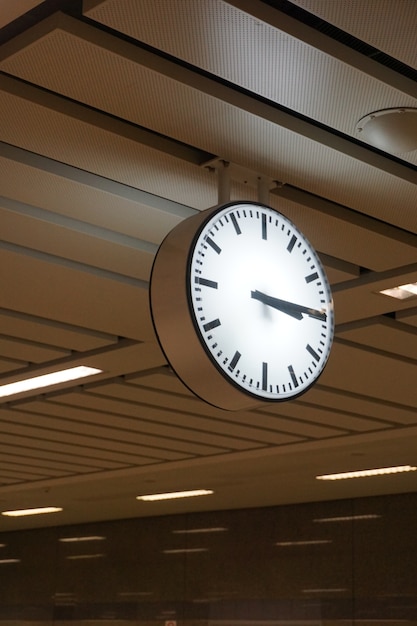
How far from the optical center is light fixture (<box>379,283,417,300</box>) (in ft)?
17.7

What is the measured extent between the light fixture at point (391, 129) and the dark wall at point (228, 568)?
8.63 m

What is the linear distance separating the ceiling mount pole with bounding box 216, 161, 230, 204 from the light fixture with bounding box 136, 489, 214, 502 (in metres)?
8.68

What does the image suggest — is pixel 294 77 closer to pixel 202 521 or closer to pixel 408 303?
pixel 408 303

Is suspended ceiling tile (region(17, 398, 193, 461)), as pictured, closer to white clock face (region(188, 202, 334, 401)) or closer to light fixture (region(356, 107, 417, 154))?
light fixture (region(356, 107, 417, 154))

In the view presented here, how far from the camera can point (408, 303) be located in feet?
18.7

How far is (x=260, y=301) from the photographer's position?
3334 mm

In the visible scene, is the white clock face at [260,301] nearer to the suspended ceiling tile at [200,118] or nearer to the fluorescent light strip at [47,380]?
the suspended ceiling tile at [200,118]

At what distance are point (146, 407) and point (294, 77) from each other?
5.04 m

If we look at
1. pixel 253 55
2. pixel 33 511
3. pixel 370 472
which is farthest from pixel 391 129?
pixel 33 511

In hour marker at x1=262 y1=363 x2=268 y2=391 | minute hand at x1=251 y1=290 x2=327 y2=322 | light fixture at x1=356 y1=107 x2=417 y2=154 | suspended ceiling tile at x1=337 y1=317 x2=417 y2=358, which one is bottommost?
hour marker at x1=262 y1=363 x2=268 y2=391

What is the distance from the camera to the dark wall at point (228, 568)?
12.0m

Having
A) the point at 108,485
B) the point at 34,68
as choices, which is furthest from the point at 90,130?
the point at 108,485

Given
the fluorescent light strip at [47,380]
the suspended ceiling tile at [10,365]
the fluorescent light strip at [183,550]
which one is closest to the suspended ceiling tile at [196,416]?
the fluorescent light strip at [47,380]

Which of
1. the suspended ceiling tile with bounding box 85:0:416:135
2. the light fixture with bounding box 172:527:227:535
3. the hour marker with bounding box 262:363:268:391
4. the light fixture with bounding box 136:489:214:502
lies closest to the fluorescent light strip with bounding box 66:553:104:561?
the light fixture with bounding box 172:527:227:535
